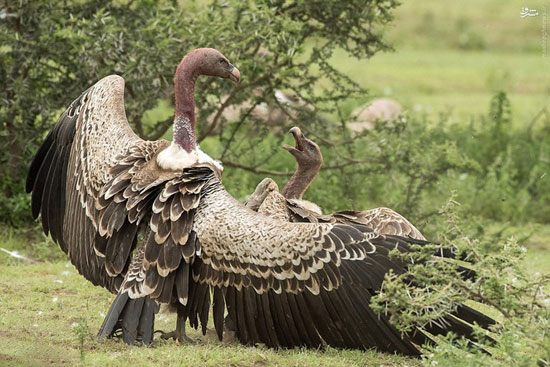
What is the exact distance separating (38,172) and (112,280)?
149cm

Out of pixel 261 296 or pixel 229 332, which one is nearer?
pixel 261 296

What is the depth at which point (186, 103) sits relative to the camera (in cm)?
690

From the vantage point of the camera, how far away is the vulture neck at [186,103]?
22.0ft

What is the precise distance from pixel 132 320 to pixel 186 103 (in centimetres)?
175

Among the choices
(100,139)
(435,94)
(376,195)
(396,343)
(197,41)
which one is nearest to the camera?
(396,343)

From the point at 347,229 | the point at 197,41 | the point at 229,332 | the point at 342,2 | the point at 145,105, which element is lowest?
the point at 229,332

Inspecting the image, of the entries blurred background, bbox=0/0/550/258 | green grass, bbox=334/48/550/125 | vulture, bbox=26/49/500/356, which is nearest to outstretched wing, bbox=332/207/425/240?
vulture, bbox=26/49/500/356

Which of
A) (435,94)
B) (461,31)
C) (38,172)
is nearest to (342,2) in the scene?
(38,172)

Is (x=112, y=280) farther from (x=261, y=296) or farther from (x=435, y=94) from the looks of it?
(x=435, y=94)

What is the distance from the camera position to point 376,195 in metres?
10.7

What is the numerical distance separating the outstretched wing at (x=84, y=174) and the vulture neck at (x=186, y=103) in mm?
343

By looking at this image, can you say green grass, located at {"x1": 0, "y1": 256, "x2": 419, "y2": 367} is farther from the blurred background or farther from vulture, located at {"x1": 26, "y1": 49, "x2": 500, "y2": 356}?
the blurred background

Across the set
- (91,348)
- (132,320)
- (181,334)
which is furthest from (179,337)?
(91,348)

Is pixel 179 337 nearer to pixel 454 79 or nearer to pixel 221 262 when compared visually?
pixel 221 262
